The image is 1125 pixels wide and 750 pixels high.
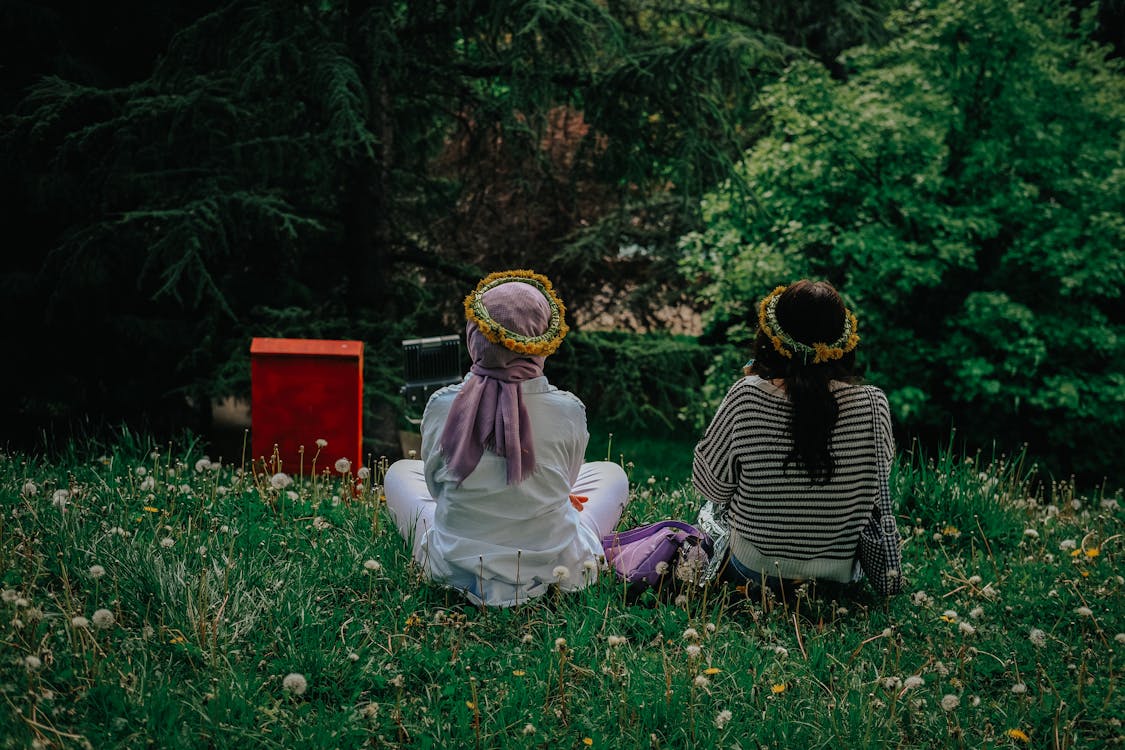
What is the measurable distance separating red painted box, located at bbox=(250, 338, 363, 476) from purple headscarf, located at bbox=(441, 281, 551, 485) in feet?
6.65

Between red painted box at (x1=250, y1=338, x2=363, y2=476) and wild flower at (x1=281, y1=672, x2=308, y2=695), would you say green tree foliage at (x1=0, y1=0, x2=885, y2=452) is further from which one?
wild flower at (x1=281, y1=672, x2=308, y2=695)

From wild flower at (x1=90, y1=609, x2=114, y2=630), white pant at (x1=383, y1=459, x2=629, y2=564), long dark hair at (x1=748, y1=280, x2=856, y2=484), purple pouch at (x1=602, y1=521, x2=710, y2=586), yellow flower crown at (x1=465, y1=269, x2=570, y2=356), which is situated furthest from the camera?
white pant at (x1=383, y1=459, x2=629, y2=564)

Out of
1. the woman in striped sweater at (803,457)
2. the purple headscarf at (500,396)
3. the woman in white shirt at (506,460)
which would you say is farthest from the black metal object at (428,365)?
the woman in striped sweater at (803,457)

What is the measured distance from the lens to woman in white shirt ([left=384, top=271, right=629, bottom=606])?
128 inches

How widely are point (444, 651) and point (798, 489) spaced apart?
1424mm

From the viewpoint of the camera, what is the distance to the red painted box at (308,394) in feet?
17.1

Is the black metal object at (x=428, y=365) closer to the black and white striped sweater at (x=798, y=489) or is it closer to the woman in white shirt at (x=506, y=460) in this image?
the woman in white shirt at (x=506, y=460)

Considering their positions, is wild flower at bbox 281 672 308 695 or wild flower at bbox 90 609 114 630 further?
wild flower at bbox 90 609 114 630

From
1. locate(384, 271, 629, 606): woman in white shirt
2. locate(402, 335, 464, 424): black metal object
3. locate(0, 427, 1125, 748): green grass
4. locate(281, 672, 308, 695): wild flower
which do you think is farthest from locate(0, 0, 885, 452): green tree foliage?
locate(281, 672, 308, 695): wild flower

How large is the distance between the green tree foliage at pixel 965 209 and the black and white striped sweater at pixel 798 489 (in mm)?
4542

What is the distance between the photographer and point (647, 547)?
368 centimetres

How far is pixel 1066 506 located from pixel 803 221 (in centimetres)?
401

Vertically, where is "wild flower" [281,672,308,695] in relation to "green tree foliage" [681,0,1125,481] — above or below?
below

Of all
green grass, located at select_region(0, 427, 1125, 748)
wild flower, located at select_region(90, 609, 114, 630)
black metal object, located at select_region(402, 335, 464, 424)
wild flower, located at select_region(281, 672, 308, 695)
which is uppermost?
black metal object, located at select_region(402, 335, 464, 424)
